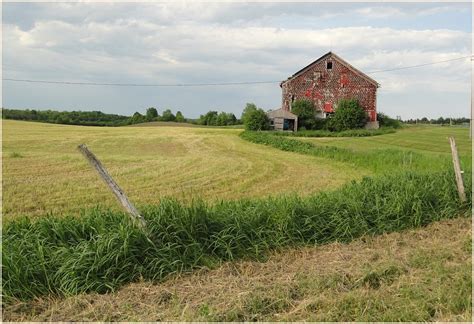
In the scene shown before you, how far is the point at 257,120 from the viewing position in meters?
39.8

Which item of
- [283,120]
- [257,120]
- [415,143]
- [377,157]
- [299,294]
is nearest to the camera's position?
[299,294]

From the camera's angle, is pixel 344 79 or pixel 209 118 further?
pixel 209 118

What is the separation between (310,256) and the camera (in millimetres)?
6211

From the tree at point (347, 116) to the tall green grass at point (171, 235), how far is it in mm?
33336

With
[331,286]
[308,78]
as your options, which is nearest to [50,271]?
[331,286]

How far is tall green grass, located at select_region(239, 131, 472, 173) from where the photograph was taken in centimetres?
1718

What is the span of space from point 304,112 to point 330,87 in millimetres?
3835

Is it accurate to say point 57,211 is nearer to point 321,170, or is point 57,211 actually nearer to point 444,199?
point 444,199

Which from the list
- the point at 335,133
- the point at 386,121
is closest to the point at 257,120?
the point at 335,133

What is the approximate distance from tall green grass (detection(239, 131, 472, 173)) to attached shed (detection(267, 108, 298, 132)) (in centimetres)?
1025

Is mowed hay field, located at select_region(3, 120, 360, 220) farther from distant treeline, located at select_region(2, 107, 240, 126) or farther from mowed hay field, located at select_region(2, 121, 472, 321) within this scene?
distant treeline, located at select_region(2, 107, 240, 126)

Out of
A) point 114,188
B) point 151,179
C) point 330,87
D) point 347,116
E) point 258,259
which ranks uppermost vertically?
point 330,87

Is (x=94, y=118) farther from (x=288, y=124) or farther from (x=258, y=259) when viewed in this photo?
(x=258, y=259)

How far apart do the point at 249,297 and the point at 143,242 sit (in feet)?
5.07
